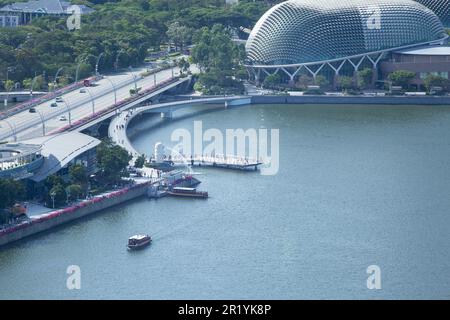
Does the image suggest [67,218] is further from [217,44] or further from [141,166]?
[217,44]

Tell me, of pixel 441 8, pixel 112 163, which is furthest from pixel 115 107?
pixel 441 8

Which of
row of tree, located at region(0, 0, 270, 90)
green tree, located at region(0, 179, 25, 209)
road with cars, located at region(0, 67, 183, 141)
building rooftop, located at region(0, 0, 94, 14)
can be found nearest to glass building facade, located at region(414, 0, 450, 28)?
row of tree, located at region(0, 0, 270, 90)

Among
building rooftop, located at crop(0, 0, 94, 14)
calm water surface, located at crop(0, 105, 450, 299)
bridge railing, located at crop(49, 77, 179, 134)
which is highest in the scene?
building rooftop, located at crop(0, 0, 94, 14)

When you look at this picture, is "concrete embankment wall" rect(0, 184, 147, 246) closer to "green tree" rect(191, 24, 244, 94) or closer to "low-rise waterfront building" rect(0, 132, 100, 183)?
"low-rise waterfront building" rect(0, 132, 100, 183)

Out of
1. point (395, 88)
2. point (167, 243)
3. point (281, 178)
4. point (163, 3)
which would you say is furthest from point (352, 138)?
point (163, 3)

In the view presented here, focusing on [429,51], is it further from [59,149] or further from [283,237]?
[283,237]

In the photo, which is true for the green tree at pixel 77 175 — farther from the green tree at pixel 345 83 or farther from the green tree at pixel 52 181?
the green tree at pixel 345 83
